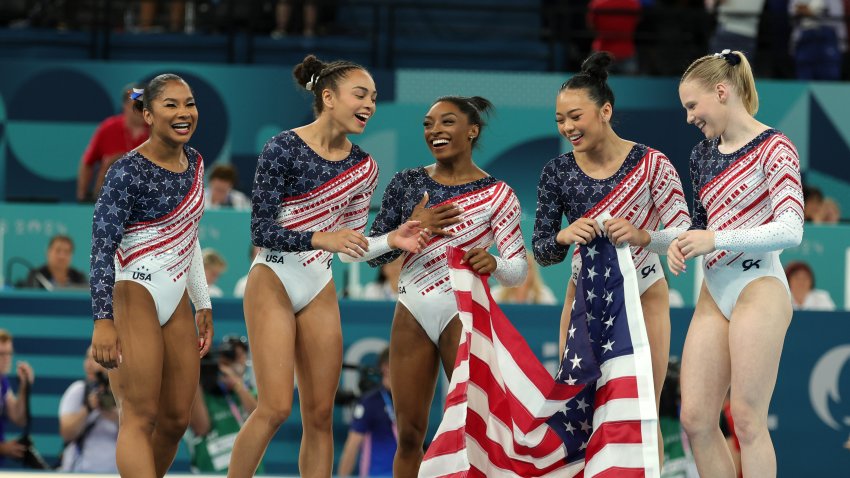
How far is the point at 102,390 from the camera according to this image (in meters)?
7.58

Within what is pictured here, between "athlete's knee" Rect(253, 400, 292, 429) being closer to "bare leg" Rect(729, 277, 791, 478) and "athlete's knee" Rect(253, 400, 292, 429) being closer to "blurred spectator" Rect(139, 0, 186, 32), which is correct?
"bare leg" Rect(729, 277, 791, 478)

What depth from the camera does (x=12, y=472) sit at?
6934mm

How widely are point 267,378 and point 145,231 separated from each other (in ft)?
2.62

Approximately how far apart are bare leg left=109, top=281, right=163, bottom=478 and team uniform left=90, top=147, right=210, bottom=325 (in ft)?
0.26

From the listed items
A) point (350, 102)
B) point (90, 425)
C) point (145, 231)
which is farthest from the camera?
point (90, 425)

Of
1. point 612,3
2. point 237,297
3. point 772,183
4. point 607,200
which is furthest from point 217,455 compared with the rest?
point 612,3

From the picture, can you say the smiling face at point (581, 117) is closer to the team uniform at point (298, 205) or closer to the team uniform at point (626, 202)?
the team uniform at point (626, 202)

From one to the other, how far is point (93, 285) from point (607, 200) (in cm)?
215

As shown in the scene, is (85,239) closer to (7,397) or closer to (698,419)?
(7,397)

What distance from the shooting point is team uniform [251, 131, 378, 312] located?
5352mm

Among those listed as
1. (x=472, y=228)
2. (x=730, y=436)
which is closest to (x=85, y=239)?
(x=472, y=228)

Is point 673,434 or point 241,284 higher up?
point 241,284

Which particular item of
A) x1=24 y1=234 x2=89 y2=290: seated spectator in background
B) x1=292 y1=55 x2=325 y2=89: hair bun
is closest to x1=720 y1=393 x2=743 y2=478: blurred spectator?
x1=292 y1=55 x2=325 y2=89: hair bun

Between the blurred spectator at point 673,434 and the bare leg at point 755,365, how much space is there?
2.81 meters
